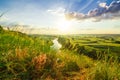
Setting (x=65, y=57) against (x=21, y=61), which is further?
(x=65, y=57)

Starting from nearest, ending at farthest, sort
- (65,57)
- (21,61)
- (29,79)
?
1. (29,79)
2. (21,61)
3. (65,57)

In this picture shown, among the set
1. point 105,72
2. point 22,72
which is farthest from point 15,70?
point 105,72

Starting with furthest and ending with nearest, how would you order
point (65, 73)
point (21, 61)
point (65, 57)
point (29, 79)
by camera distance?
1. point (65, 57)
2. point (65, 73)
3. point (21, 61)
4. point (29, 79)

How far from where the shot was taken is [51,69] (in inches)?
198

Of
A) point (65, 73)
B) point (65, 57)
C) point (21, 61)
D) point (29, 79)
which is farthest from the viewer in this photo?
point (65, 57)

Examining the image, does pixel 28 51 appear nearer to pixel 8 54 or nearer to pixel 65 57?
pixel 8 54

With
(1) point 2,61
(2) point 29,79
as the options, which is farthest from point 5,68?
(2) point 29,79

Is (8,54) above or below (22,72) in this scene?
above

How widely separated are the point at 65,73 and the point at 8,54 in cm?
140

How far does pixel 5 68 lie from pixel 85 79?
1.67 metres

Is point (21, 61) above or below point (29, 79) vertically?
above

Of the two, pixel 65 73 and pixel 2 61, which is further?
pixel 65 73

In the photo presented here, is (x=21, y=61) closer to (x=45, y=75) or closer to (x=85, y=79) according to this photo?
(x=45, y=75)

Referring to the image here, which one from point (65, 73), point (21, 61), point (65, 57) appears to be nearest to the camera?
point (21, 61)
